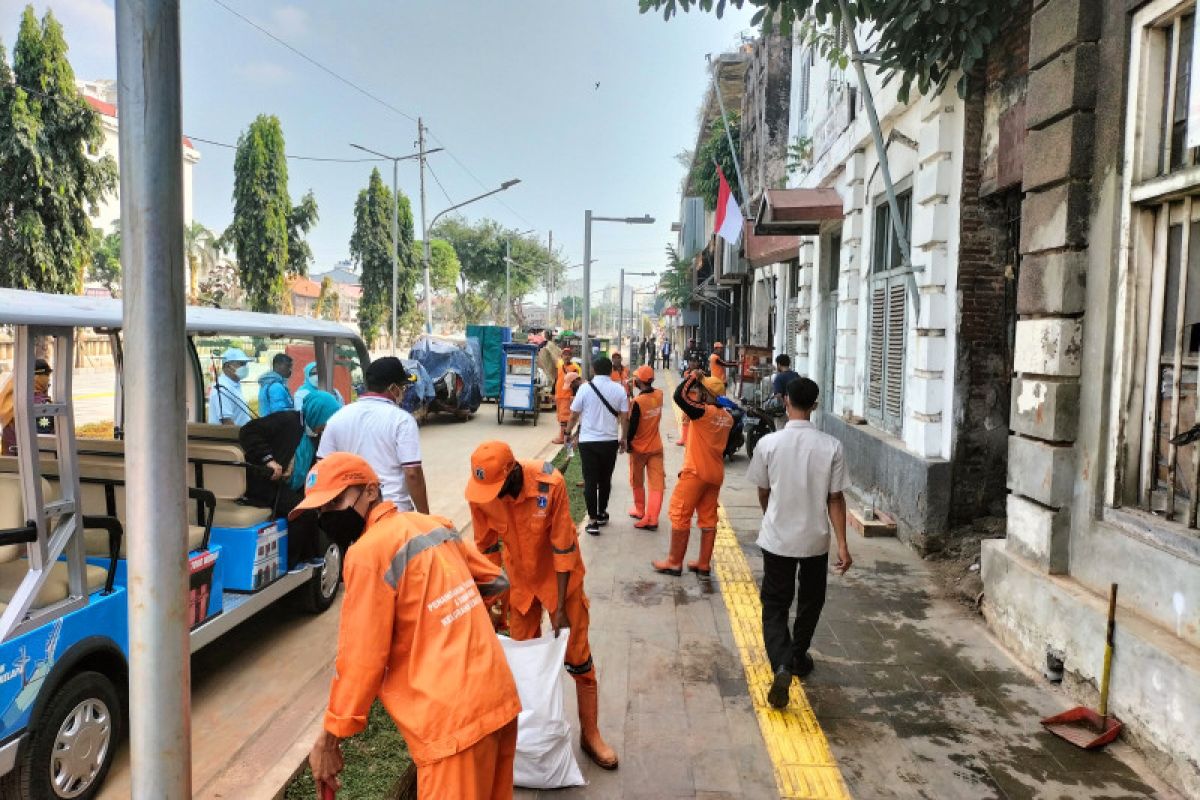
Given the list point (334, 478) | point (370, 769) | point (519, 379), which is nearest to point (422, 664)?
point (334, 478)

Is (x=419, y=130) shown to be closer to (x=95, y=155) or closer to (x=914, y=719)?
(x=95, y=155)

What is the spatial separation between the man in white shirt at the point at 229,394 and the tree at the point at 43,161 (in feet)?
45.8

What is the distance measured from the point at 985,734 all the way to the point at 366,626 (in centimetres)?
332

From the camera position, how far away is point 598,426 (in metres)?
8.11

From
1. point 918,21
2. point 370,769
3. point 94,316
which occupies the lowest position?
point 370,769

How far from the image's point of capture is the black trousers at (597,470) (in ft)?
26.8

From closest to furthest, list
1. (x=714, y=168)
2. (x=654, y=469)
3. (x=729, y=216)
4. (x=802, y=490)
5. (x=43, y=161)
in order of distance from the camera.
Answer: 1. (x=802, y=490)
2. (x=654, y=469)
3. (x=729, y=216)
4. (x=43, y=161)
5. (x=714, y=168)

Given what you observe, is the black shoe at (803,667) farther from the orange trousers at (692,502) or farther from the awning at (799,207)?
the awning at (799,207)

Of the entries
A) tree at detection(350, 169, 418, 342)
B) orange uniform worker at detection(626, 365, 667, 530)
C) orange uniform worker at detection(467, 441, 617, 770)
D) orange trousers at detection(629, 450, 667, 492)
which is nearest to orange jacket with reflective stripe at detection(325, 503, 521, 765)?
orange uniform worker at detection(467, 441, 617, 770)

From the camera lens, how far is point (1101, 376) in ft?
14.9

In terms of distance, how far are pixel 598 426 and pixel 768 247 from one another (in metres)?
8.69

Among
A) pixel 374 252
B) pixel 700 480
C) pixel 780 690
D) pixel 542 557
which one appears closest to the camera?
pixel 542 557

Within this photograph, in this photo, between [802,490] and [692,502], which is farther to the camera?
[692,502]

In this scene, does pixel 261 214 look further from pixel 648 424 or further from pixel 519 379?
pixel 648 424
